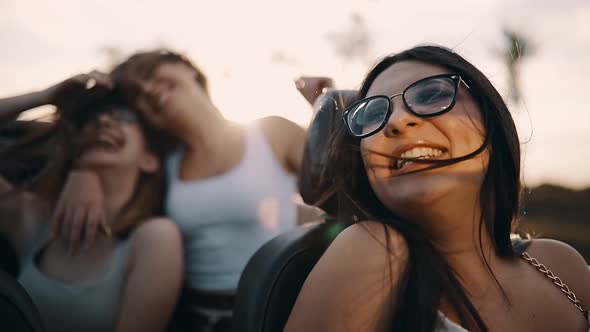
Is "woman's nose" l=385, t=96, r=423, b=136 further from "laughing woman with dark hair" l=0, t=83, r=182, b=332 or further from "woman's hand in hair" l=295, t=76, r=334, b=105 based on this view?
"laughing woman with dark hair" l=0, t=83, r=182, b=332

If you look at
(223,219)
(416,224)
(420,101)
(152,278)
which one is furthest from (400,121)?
(223,219)

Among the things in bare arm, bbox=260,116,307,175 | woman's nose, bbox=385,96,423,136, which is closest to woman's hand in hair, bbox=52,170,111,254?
bare arm, bbox=260,116,307,175

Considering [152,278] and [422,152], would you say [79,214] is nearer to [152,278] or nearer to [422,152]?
[152,278]

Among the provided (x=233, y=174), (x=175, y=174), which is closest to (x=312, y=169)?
(x=233, y=174)

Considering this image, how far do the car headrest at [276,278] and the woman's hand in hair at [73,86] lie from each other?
113 centimetres

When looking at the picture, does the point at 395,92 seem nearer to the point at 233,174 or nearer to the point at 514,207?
the point at 514,207

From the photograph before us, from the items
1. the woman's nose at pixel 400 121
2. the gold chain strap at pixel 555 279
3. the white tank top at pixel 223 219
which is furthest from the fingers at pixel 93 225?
the gold chain strap at pixel 555 279

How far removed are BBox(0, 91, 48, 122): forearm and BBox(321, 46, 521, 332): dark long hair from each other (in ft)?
4.22

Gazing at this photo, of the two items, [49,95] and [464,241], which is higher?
[49,95]

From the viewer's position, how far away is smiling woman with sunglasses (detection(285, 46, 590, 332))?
103 centimetres

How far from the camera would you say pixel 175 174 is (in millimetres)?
2326

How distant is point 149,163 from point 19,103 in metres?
0.53

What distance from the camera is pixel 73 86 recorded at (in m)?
2.11

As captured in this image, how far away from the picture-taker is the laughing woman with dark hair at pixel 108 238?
1.85 meters
